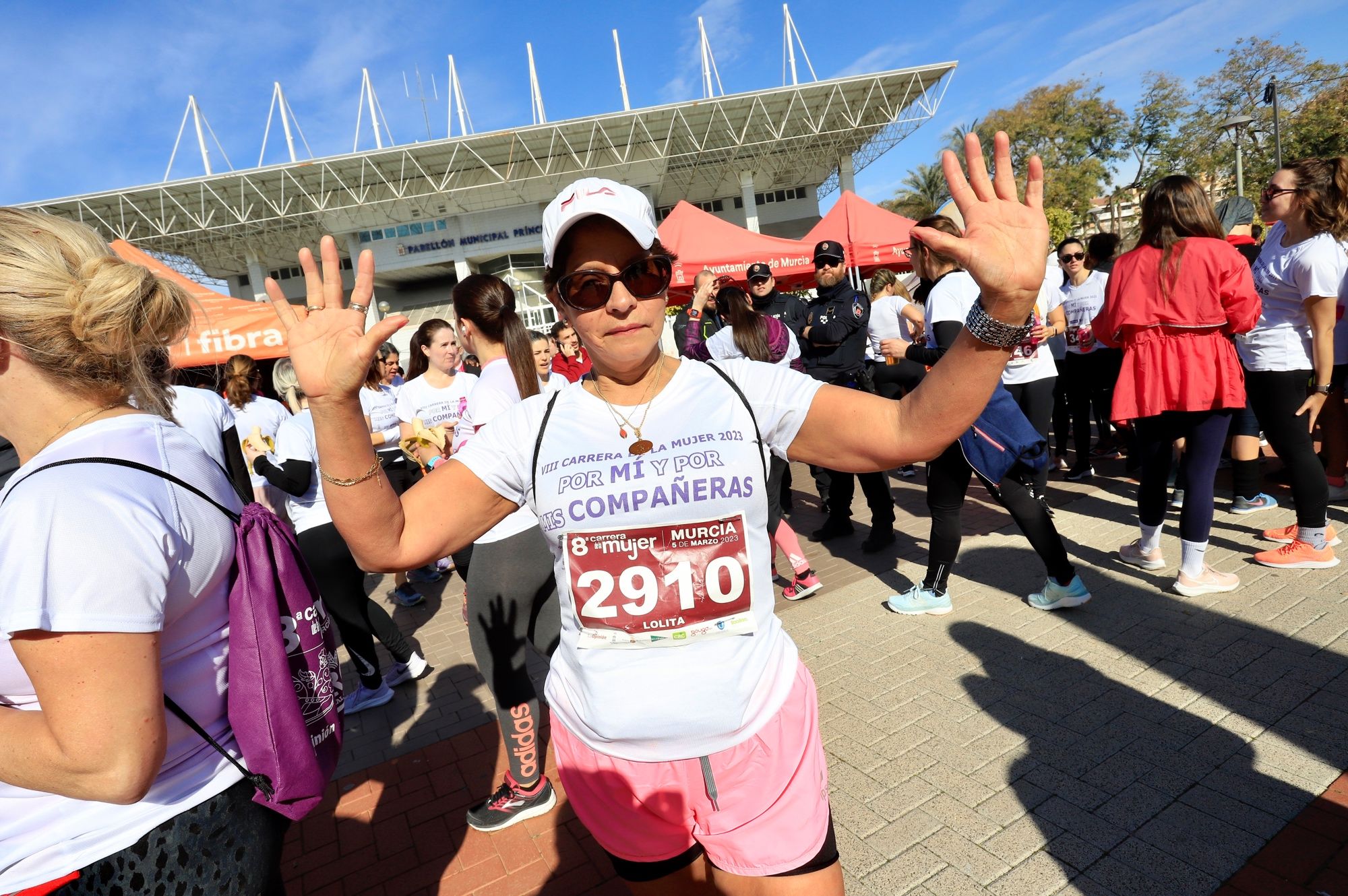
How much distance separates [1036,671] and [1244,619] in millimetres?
1182

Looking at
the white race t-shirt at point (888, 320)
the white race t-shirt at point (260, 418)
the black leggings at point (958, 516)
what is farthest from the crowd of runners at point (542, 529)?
the white race t-shirt at point (888, 320)

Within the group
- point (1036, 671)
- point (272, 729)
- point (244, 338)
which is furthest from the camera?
point (244, 338)

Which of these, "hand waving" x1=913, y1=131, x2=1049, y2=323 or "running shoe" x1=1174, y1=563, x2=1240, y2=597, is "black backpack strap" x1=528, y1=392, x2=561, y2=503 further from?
"running shoe" x1=1174, y1=563, x2=1240, y2=597

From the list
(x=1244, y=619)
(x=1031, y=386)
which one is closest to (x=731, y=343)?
(x=1031, y=386)

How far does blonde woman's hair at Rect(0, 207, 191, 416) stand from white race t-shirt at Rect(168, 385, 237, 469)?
144 centimetres

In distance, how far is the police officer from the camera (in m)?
5.86

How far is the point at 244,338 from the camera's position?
25.8 ft

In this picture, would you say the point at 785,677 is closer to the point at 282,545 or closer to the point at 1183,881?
the point at 282,545

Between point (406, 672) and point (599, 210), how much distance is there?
3885 millimetres

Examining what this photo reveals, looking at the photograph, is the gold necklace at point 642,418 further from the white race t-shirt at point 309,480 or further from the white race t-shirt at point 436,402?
the white race t-shirt at point 436,402

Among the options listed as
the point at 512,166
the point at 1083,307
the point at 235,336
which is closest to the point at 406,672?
the point at 235,336

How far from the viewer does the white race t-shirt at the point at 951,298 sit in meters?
3.81

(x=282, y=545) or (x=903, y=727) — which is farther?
(x=903, y=727)

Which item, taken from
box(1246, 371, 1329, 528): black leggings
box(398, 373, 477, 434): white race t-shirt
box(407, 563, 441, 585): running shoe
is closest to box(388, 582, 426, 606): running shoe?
box(407, 563, 441, 585): running shoe
